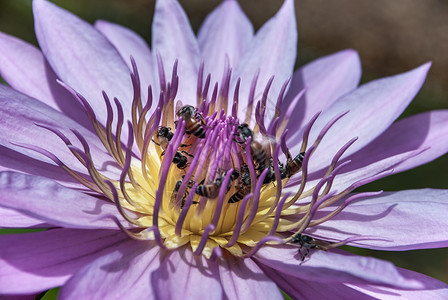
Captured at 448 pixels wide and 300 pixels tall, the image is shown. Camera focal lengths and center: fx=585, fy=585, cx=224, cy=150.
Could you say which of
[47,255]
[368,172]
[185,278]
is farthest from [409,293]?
[47,255]

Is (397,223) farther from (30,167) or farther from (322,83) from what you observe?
(30,167)

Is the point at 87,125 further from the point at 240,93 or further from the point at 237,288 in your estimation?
the point at 237,288

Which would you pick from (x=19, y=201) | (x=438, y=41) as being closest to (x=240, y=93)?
(x=19, y=201)

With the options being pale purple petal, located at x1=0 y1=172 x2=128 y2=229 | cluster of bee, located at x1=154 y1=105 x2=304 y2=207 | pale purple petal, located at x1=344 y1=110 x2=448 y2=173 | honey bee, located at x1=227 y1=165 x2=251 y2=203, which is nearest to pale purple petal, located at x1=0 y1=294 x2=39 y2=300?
pale purple petal, located at x1=0 y1=172 x2=128 y2=229

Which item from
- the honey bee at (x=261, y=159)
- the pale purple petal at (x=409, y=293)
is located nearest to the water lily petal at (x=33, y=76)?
the honey bee at (x=261, y=159)

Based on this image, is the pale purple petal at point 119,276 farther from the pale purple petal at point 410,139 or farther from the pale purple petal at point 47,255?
the pale purple petal at point 410,139
